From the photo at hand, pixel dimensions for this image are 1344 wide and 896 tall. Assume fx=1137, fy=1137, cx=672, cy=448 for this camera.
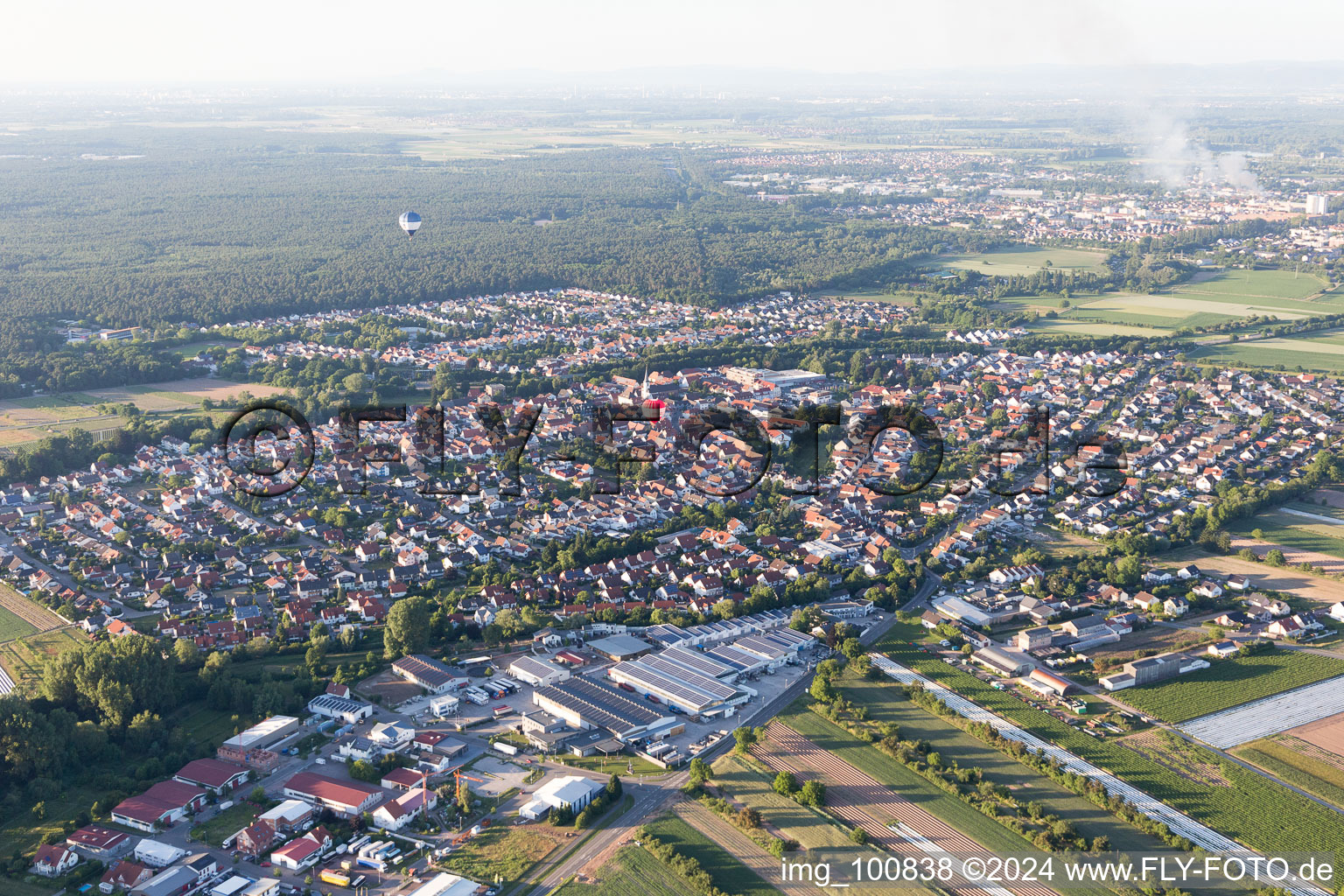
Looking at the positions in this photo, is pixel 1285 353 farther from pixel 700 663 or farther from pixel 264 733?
pixel 264 733

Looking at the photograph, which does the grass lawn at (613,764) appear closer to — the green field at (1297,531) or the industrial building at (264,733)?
the industrial building at (264,733)

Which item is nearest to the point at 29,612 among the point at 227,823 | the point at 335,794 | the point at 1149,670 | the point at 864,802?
the point at 227,823

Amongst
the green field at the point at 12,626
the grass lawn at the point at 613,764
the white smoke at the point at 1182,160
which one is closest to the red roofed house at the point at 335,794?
the grass lawn at the point at 613,764

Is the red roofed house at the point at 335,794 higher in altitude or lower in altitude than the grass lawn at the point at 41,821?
higher

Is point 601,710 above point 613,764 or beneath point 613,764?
above

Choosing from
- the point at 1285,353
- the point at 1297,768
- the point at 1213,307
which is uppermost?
the point at 1213,307

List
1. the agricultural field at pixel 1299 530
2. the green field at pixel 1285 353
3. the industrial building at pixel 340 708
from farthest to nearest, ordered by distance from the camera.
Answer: the green field at pixel 1285 353 < the agricultural field at pixel 1299 530 < the industrial building at pixel 340 708

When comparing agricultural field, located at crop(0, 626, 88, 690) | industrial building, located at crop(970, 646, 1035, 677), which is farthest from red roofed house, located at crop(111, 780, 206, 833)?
industrial building, located at crop(970, 646, 1035, 677)

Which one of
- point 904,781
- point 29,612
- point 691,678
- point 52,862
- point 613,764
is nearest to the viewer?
point 52,862
